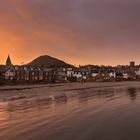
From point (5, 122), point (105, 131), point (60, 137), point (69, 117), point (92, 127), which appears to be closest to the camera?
point (60, 137)

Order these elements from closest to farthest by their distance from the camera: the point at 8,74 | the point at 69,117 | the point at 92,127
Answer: the point at 92,127 < the point at 69,117 < the point at 8,74

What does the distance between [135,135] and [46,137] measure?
4.87 meters

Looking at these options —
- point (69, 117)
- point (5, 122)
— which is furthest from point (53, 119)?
point (5, 122)

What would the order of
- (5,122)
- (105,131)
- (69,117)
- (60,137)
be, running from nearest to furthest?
(60,137) < (105,131) < (5,122) < (69,117)

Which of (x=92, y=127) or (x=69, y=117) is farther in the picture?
(x=69, y=117)

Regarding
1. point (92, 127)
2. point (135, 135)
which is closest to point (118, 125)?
point (92, 127)

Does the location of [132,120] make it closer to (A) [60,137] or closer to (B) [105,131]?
(B) [105,131]

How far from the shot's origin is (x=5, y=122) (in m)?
25.6

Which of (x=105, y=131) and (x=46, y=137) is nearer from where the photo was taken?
(x=46, y=137)

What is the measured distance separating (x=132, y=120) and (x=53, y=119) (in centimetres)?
587

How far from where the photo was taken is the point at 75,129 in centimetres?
2184

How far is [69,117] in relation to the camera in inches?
1103

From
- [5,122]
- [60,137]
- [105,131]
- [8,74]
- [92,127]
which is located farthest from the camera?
[8,74]

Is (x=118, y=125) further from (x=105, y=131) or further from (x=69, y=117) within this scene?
(x=69, y=117)
